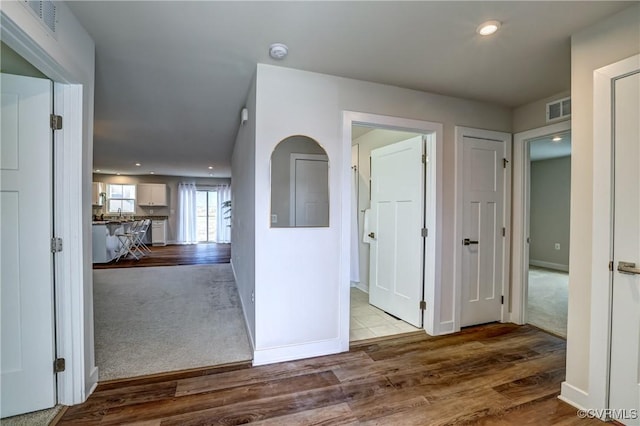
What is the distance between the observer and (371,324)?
3090 millimetres

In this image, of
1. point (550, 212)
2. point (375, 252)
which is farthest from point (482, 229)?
point (550, 212)

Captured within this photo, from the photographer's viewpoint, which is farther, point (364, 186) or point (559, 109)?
point (364, 186)

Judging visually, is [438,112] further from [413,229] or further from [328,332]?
[328,332]

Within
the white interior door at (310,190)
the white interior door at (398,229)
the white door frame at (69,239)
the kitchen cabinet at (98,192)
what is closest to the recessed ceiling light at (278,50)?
the white interior door at (310,190)

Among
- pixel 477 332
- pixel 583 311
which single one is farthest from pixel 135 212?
pixel 583 311

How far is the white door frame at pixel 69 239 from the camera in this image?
172 cm

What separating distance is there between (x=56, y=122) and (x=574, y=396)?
365 cm

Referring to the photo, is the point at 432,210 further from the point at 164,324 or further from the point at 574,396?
the point at 164,324

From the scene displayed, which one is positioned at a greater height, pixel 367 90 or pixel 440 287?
pixel 367 90

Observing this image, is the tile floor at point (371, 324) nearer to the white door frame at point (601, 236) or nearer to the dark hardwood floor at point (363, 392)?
the dark hardwood floor at point (363, 392)

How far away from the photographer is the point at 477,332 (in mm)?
2918

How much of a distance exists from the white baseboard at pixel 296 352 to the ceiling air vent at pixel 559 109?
2.98 m

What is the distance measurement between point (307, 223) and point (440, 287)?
5.07ft
